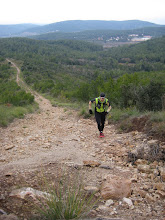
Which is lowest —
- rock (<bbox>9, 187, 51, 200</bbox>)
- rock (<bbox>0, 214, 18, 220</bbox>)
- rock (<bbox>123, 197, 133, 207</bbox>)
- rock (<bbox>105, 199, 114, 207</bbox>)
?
rock (<bbox>105, 199, 114, 207</bbox>)

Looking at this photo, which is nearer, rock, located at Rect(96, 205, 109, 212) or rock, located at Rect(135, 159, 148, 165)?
rock, located at Rect(96, 205, 109, 212)

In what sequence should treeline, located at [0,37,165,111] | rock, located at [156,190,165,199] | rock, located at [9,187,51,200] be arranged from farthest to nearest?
treeline, located at [0,37,165,111] → rock, located at [156,190,165,199] → rock, located at [9,187,51,200]

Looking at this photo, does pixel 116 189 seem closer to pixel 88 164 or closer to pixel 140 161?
pixel 88 164

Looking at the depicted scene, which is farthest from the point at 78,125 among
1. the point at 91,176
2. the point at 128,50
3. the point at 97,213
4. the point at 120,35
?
the point at 120,35

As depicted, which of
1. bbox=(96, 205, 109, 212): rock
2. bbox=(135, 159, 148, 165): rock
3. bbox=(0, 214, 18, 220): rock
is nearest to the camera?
bbox=(0, 214, 18, 220): rock

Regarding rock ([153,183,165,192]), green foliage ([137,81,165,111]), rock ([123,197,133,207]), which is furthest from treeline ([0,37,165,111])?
rock ([123,197,133,207])

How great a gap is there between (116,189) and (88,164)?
104 cm

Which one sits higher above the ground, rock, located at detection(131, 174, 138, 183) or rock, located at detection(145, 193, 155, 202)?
rock, located at detection(145, 193, 155, 202)

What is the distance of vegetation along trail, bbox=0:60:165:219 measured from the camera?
7.91 feet

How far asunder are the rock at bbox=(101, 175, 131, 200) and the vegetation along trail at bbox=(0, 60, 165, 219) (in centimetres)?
1

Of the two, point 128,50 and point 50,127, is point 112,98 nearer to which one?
point 50,127

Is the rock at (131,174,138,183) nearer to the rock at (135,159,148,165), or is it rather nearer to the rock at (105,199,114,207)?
the rock at (135,159,148,165)

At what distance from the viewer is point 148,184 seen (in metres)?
3.01

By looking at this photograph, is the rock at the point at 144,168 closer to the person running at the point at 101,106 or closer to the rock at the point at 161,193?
the rock at the point at 161,193
